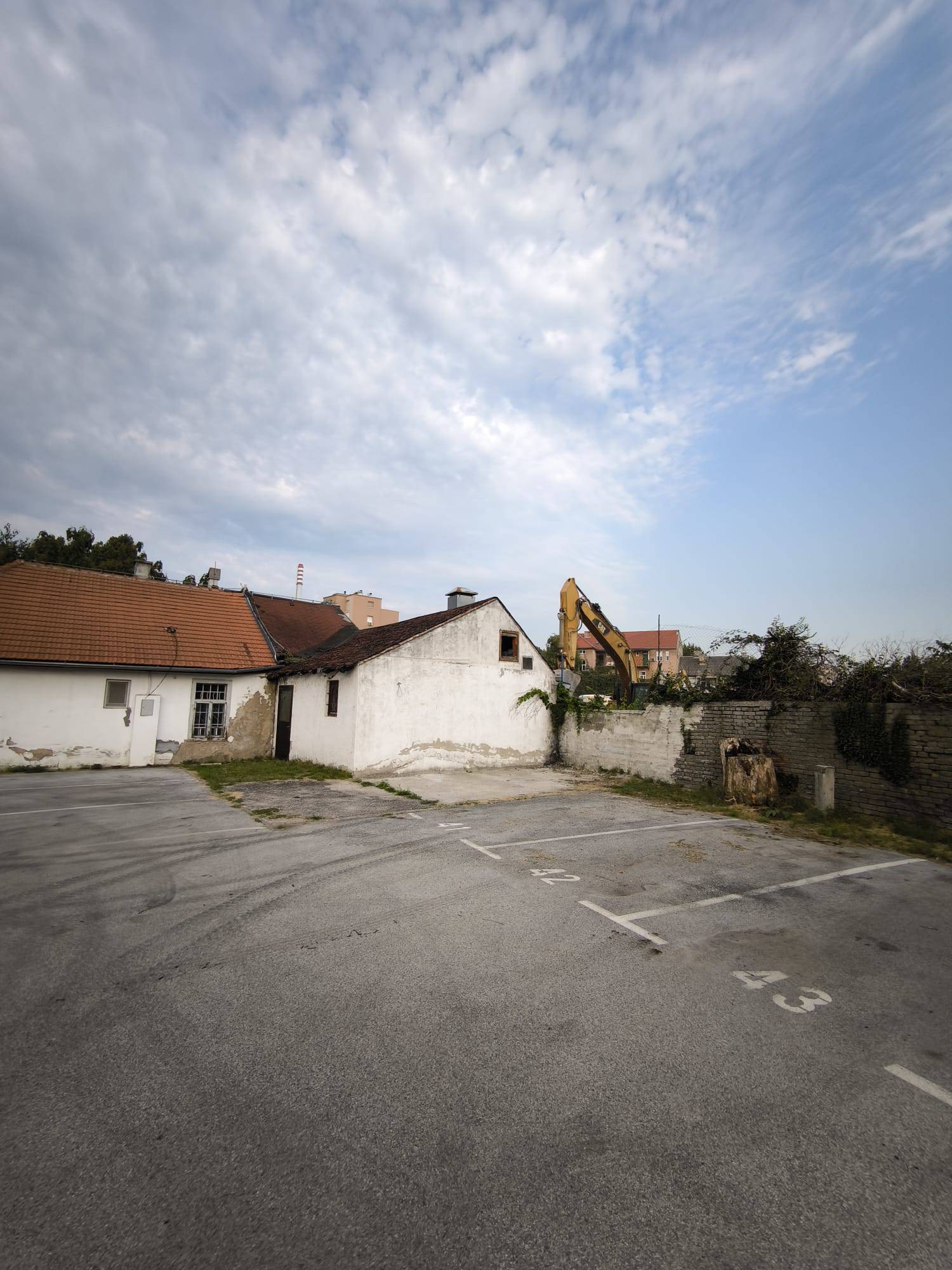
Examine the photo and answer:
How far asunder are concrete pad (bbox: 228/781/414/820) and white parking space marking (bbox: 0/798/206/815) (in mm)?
1133

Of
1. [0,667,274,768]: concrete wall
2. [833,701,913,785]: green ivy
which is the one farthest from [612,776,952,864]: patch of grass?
[0,667,274,768]: concrete wall

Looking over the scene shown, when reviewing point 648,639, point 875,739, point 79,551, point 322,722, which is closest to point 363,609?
point 79,551

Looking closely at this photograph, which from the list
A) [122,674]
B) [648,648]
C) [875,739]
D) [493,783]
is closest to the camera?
[875,739]

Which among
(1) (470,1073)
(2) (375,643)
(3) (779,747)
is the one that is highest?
(2) (375,643)

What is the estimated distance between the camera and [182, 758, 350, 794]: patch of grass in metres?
14.5

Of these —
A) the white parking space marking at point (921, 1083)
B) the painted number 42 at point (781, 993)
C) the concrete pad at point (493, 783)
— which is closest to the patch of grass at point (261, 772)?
the concrete pad at point (493, 783)

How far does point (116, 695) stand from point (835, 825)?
61.3 feet

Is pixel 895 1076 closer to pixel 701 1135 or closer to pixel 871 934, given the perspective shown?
pixel 701 1135

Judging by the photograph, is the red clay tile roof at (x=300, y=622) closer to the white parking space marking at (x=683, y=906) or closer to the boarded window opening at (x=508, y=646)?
the boarded window opening at (x=508, y=646)

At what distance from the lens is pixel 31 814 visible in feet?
32.3

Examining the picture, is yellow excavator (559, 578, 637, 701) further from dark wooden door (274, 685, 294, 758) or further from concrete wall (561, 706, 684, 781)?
dark wooden door (274, 685, 294, 758)

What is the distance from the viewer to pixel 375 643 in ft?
58.4

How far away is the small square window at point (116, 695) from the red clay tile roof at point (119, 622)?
0.68 m

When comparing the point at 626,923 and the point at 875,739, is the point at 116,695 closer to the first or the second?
the point at 626,923
